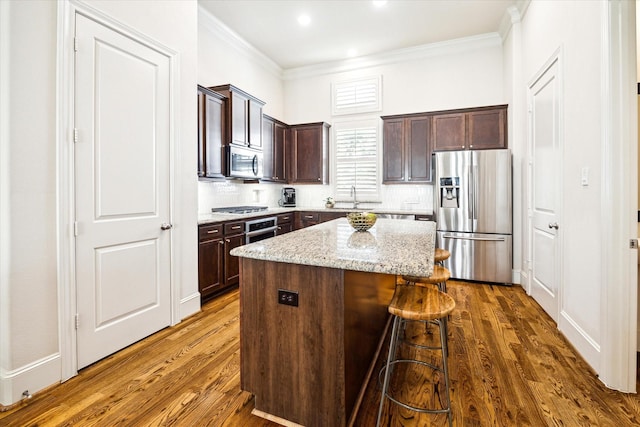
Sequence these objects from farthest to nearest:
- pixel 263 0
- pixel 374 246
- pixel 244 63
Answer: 1. pixel 244 63
2. pixel 263 0
3. pixel 374 246

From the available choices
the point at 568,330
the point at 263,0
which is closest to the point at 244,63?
the point at 263,0

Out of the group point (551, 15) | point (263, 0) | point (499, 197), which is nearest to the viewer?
point (551, 15)

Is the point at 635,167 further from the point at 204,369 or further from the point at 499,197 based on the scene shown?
the point at 204,369

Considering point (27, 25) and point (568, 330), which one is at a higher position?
point (27, 25)

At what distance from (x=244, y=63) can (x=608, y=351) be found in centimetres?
533

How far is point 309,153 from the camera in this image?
557cm

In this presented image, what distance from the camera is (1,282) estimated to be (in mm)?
1756

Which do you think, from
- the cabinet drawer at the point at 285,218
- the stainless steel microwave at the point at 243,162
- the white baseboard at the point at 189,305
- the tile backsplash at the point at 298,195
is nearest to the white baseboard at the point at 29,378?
the white baseboard at the point at 189,305

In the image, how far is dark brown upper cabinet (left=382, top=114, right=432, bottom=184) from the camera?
4723 millimetres

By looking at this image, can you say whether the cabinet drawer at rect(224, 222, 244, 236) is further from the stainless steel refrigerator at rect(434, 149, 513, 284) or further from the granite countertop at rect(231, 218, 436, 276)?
the stainless steel refrigerator at rect(434, 149, 513, 284)

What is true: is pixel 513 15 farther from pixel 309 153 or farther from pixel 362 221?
pixel 362 221

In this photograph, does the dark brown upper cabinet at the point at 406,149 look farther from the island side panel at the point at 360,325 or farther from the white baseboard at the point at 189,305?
the white baseboard at the point at 189,305

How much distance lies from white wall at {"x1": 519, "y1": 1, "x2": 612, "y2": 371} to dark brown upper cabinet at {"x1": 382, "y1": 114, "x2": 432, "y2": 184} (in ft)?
6.36

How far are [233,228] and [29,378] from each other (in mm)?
2156
